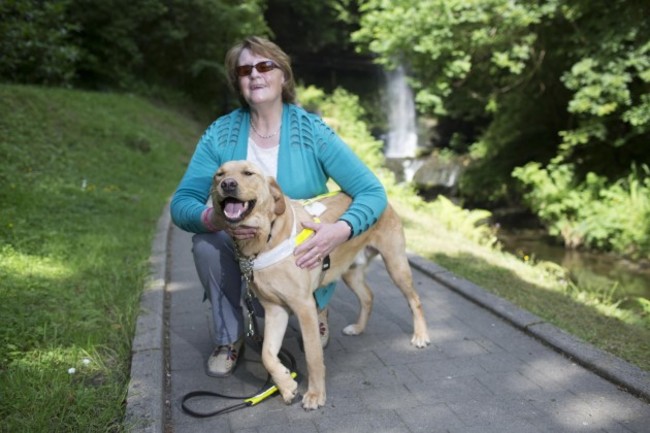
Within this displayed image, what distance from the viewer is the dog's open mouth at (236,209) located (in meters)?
2.81

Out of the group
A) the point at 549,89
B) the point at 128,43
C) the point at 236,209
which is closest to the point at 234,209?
the point at 236,209

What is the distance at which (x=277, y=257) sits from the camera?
3.04m

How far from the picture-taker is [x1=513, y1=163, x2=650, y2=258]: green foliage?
34.1 feet

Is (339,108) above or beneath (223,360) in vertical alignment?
Answer: above

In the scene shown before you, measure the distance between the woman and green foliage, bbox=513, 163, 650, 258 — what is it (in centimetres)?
872

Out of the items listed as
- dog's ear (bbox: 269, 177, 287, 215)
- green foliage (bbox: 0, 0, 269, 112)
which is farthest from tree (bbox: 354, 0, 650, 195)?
dog's ear (bbox: 269, 177, 287, 215)

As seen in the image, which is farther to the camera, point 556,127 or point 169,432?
point 556,127

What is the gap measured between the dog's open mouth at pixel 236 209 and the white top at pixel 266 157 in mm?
700

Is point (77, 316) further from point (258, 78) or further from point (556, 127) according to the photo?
point (556, 127)

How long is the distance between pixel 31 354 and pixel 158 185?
7.71m

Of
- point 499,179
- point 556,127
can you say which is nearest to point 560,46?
point 556,127

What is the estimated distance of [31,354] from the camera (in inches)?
136

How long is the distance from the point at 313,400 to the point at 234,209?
1.26 m

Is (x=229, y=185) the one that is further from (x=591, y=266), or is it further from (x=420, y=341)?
(x=591, y=266)
